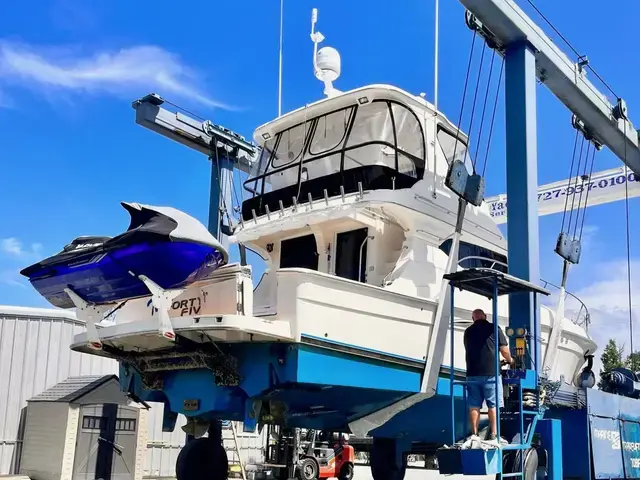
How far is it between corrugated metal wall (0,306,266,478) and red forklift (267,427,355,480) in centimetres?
245

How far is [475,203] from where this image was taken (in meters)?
8.35

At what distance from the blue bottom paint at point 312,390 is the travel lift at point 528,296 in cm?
54

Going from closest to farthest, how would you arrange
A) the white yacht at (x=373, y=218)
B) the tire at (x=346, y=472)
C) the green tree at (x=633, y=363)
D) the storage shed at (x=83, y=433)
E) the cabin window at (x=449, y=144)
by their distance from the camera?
1. the white yacht at (x=373, y=218)
2. the cabin window at (x=449, y=144)
3. the storage shed at (x=83, y=433)
4. the green tree at (x=633, y=363)
5. the tire at (x=346, y=472)

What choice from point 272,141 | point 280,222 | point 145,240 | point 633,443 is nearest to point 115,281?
point 145,240

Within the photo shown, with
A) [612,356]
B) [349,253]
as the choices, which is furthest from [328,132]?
[612,356]

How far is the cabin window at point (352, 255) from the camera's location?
8672 millimetres

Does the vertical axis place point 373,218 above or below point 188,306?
above

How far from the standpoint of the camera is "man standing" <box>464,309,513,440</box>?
6832 mm

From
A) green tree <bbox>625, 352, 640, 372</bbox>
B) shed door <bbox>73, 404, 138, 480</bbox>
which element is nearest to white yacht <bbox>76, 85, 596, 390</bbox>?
shed door <bbox>73, 404, 138, 480</bbox>

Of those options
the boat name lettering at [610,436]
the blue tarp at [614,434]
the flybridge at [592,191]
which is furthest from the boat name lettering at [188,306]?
the flybridge at [592,191]

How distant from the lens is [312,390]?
23.0 feet

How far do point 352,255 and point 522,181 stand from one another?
7.25 ft

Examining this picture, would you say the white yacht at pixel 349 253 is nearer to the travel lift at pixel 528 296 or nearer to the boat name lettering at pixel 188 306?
the boat name lettering at pixel 188 306

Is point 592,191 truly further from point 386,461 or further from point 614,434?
point 386,461
